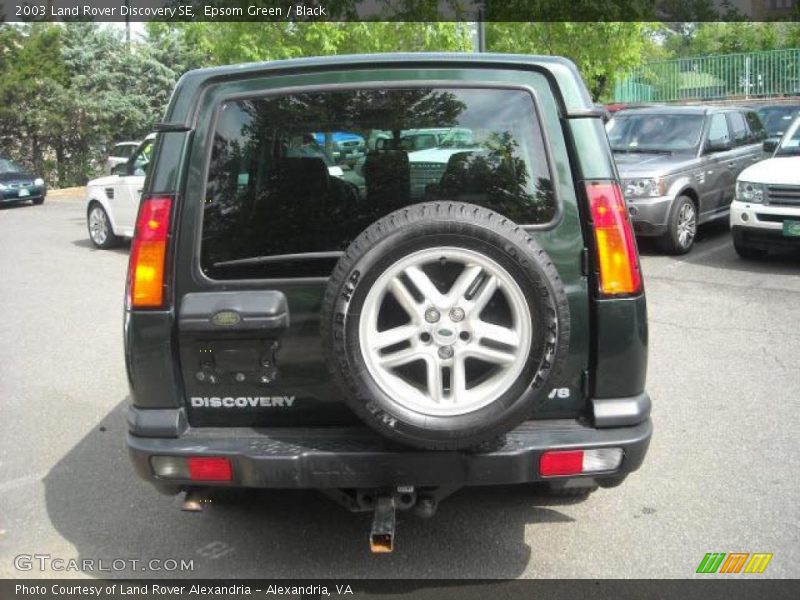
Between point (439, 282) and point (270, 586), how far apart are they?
1513 millimetres

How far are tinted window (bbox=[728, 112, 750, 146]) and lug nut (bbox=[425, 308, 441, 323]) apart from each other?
10.2 m

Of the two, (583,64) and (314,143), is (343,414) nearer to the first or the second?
(314,143)

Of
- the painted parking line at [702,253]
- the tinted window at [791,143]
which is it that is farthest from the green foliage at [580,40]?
the tinted window at [791,143]

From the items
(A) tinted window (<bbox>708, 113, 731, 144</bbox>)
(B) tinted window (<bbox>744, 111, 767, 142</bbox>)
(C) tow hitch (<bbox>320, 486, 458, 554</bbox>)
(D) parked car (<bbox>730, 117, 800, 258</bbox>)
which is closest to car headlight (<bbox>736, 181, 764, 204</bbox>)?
(D) parked car (<bbox>730, 117, 800, 258</bbox>)

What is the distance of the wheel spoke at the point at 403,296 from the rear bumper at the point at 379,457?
1.72ft

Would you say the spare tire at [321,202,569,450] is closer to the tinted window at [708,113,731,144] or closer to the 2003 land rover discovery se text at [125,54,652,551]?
the 2003 land rover discovery se text at [125,54,652,551]

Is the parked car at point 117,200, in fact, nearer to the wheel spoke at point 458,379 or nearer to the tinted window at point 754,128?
the tinted window at point 754,128

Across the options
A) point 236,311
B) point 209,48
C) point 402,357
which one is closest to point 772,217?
point 402,357

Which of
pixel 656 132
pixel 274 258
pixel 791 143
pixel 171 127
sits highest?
pixel 656 132

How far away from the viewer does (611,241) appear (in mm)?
3074

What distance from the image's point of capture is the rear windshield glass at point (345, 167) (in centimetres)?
313

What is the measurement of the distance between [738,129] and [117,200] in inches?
369

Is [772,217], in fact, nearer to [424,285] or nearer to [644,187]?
[644,187]

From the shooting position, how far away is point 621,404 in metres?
3.12
